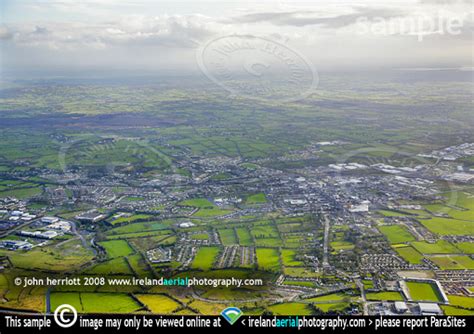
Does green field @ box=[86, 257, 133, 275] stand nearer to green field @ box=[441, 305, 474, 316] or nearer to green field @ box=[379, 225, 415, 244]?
green field @ box=[441, 305, 474, 316]

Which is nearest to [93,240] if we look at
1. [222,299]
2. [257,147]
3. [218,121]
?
[222,299]

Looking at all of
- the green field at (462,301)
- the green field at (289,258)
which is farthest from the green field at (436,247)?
the green field at (289,258)

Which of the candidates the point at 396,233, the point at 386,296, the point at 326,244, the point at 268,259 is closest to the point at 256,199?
the point at 326,244

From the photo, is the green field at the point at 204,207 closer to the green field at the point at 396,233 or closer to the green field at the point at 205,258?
the green field at the point at 205,258

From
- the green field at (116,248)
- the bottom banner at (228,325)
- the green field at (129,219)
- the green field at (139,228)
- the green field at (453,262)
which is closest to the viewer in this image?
the bottom banner at (228,325)

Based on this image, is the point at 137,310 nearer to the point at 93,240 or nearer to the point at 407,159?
the point at 93,240

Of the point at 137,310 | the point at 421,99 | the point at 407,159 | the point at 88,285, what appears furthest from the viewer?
the point at 421,99

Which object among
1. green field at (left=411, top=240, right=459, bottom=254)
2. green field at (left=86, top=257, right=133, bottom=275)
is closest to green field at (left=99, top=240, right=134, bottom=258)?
green field at (left=86, top=257, right=133, bottom=275)
